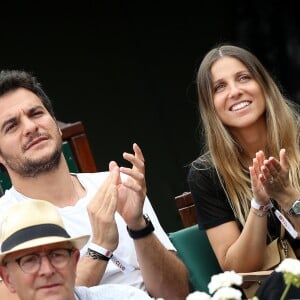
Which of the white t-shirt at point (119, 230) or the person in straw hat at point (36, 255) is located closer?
the person in straw hat at point (36, 255)

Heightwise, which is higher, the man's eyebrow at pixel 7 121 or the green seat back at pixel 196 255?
the man's eyebrow at pixel 7 121

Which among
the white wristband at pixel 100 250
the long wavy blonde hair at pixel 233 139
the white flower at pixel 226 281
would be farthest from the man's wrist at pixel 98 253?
the white flower at pixel 226 281

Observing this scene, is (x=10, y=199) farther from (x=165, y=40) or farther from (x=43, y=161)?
(x=165, y=40)

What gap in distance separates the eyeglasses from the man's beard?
99cm

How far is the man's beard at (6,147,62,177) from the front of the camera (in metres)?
3.90

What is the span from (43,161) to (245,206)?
3.03 feet

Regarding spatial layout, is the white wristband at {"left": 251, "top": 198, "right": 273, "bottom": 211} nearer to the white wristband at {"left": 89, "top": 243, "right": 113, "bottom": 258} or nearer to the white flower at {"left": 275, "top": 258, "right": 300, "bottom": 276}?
the white wristband at {"left": 89, "top": 243, "right": 113, "bottom": 258}

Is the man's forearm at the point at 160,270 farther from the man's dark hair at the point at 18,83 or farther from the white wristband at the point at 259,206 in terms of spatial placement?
the man's dark hair at the point at 18,83

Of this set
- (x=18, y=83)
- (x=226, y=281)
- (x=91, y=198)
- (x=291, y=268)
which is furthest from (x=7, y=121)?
(x=291, y=268)

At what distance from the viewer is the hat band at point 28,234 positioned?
2.90 meters

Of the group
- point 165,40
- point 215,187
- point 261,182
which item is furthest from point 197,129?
point 261,182

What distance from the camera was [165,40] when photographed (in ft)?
22.6

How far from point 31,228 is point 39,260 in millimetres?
98

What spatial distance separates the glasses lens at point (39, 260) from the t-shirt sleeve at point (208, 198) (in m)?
1.40
